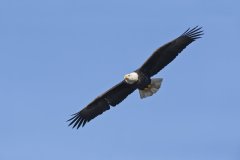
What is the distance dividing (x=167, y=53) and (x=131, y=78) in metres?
1.12

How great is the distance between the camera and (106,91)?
106ft

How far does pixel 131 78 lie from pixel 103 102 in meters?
1.47

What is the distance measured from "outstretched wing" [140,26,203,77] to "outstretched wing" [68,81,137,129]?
0.73 m

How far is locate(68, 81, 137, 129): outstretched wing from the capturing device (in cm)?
3234

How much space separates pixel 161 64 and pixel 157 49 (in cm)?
46

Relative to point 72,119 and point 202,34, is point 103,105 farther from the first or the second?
point 202,34

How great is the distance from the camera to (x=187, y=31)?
3147 cm

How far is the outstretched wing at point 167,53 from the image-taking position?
1235 inches

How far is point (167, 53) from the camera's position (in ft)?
103

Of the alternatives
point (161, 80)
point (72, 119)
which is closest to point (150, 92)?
point (161, 80)

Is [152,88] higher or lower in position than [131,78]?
lower

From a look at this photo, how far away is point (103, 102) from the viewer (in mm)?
32594

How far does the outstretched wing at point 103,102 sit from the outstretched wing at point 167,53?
2.41ft

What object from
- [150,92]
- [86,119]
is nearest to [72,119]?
[86,119]
